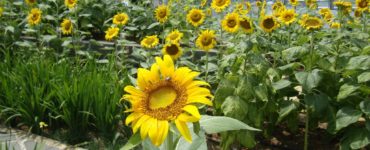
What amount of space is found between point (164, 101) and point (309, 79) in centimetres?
162

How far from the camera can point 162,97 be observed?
1188mm

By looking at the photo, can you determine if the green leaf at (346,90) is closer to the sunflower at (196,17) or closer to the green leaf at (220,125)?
the sunflower at (196,17)

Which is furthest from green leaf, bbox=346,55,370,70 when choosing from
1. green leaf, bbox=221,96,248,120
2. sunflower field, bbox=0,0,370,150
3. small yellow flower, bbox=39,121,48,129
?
small yellow flower, bbox=39,121,48,129

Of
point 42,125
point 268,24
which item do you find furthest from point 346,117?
point 42,125

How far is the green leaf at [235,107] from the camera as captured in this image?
102 inches

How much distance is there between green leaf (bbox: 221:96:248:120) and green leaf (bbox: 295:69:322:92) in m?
0.35

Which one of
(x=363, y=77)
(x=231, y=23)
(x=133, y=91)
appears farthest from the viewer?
(x=231, y=23)

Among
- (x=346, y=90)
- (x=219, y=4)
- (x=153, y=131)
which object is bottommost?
(x=346, y=90)

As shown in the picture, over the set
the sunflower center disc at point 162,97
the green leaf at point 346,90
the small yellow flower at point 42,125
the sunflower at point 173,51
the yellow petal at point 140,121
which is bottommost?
the small yellow flower at point 42,125

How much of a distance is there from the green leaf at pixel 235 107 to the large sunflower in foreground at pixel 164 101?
4.49 feet

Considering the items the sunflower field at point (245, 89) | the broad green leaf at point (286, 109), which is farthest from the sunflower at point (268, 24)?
the broad green leaf at point (286, 109)

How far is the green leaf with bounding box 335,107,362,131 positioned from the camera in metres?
2.50

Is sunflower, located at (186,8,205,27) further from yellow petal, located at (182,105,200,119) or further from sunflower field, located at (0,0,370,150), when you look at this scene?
yellow petal, located at (182,105,200,119)

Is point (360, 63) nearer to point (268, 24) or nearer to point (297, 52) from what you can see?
point (297, 52)
